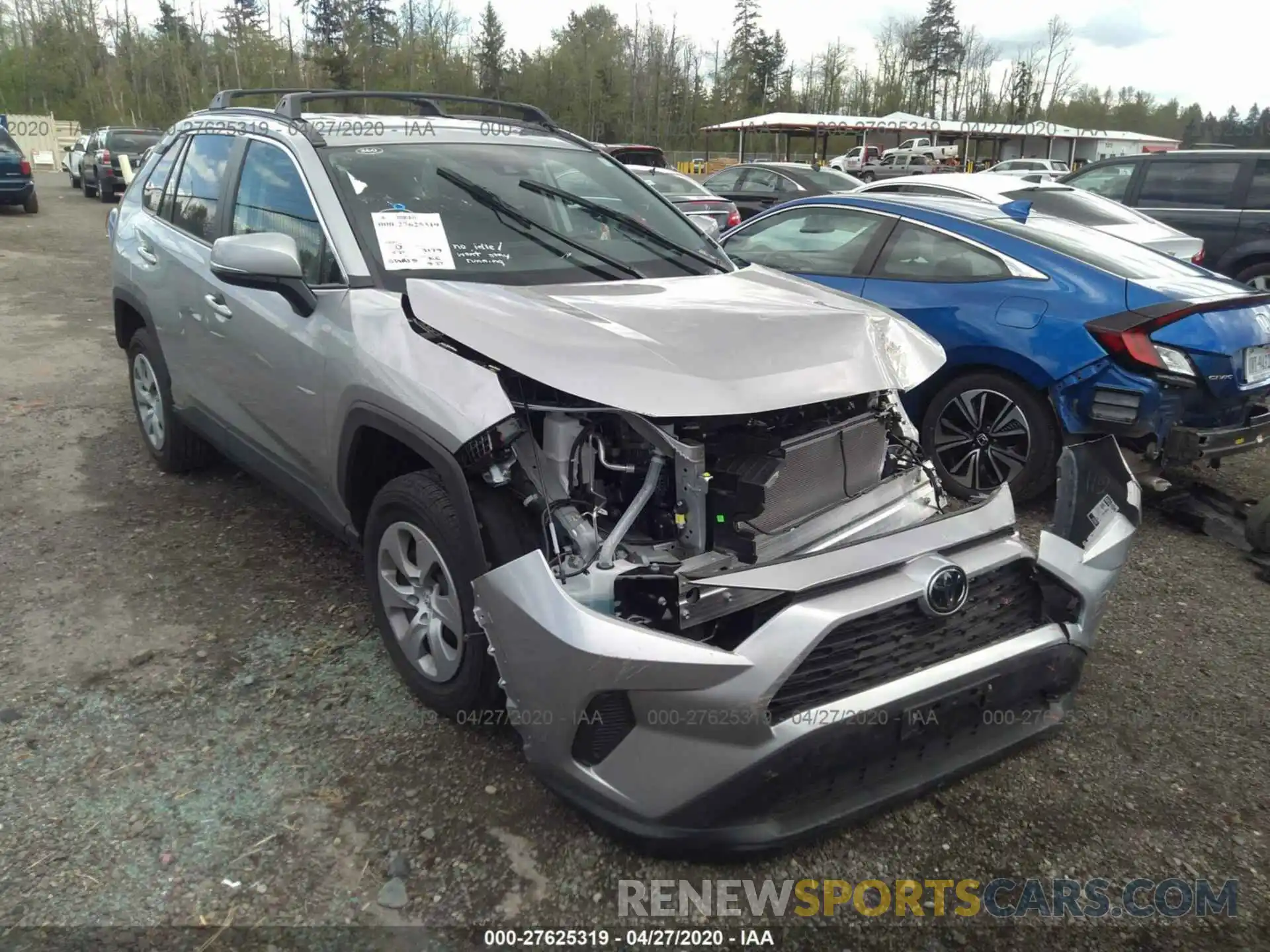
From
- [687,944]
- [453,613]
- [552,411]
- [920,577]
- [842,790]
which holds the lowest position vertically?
[687,944]

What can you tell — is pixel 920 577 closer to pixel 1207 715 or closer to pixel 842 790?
pixel 842 790

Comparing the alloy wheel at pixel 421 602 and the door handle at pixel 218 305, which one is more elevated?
the door handle at pixel 218 305

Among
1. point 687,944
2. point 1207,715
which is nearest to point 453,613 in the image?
point 687,944

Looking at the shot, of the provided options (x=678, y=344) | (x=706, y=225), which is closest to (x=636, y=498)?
(x=678, y=344)

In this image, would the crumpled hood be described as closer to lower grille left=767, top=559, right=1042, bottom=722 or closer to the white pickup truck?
lower grille left=767, top=559, right=1042, bottom=722

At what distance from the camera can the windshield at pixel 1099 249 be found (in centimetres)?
479

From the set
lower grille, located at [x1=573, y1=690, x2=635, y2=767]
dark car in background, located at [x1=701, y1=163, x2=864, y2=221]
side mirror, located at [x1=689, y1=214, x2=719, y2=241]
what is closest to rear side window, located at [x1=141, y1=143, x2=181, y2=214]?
side mirror, located at [x1=689, y1=214, x2=719, y2=241]

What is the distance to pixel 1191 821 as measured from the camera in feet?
8.75

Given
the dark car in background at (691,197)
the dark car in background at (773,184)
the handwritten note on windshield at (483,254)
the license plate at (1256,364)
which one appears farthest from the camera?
the dark car in background at (773,184)

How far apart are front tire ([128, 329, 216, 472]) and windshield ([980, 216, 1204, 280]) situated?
14.7 feet

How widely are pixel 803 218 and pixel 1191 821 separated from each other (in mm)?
4412

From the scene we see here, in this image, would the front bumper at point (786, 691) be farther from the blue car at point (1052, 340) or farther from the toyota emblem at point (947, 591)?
the blue car at point (1052, 340)

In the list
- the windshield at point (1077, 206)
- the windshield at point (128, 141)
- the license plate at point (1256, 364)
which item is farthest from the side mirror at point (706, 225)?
the windshield at point (128, 141)

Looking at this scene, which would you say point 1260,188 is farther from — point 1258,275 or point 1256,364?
point 1256,364
